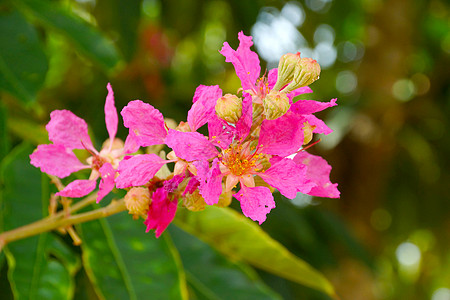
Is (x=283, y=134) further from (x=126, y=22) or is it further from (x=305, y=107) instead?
(x=126, y=22)

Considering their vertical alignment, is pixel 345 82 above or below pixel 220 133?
above

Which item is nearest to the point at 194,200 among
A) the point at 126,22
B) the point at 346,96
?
the point at 126,22

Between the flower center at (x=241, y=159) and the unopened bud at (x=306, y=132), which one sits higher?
the unopened bud at (x=306, y=132)

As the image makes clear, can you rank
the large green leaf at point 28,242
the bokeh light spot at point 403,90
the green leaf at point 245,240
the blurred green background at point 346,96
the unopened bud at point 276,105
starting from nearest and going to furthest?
the unopened bud at point 276,105 → the large green leaf at point 28,242 → the green leaf at point 245,240 → the blurred green background at point 346,96 → the bokeh light spot at point 403,90

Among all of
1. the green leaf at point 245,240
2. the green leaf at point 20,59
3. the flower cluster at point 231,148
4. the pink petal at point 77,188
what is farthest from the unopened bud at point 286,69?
the green leaf at point 20,59

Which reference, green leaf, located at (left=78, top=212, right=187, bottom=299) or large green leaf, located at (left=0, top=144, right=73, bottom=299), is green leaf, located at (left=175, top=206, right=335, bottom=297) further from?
large green leaf, located at (left=0, top=144, right=73, bottom=299)

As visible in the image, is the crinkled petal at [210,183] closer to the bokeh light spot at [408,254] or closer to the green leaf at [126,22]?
the green leaf at [126,22]

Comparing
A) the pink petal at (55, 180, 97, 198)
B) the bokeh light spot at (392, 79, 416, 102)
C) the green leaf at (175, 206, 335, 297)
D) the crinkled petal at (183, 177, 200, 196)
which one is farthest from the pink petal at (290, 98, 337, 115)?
the bokeh light spot at (392, 79, 416, 102)
